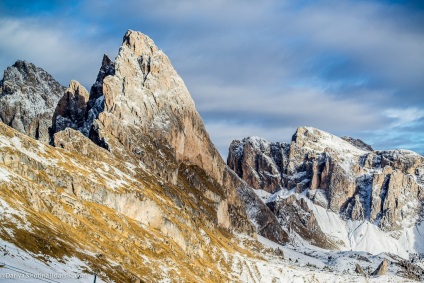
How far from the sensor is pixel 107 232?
601 feet

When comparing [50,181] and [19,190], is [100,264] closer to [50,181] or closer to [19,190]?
[19,190]

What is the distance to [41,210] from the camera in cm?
15650

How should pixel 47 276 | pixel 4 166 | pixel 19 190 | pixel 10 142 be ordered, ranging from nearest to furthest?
1. pixel 47 276
2. pixel 19 190
3. pixel 4 166
4. pixel 10 142

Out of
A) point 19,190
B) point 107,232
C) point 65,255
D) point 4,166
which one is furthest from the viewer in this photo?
point 107,232

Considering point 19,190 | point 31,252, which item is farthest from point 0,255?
point 19,190

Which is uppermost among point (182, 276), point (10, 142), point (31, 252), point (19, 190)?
point (10, 142)

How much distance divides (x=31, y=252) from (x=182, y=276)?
9482 centimetres

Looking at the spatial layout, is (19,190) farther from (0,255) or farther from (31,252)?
(0,255)

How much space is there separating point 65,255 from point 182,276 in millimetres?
80724

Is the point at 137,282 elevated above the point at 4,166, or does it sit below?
below

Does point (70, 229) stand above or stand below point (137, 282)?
above

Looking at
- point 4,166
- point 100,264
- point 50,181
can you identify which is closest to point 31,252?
point 100,264

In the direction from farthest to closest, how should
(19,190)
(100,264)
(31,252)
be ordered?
(19,190)
(100,264)
(31,252)

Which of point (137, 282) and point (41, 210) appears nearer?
point (137, 282)
